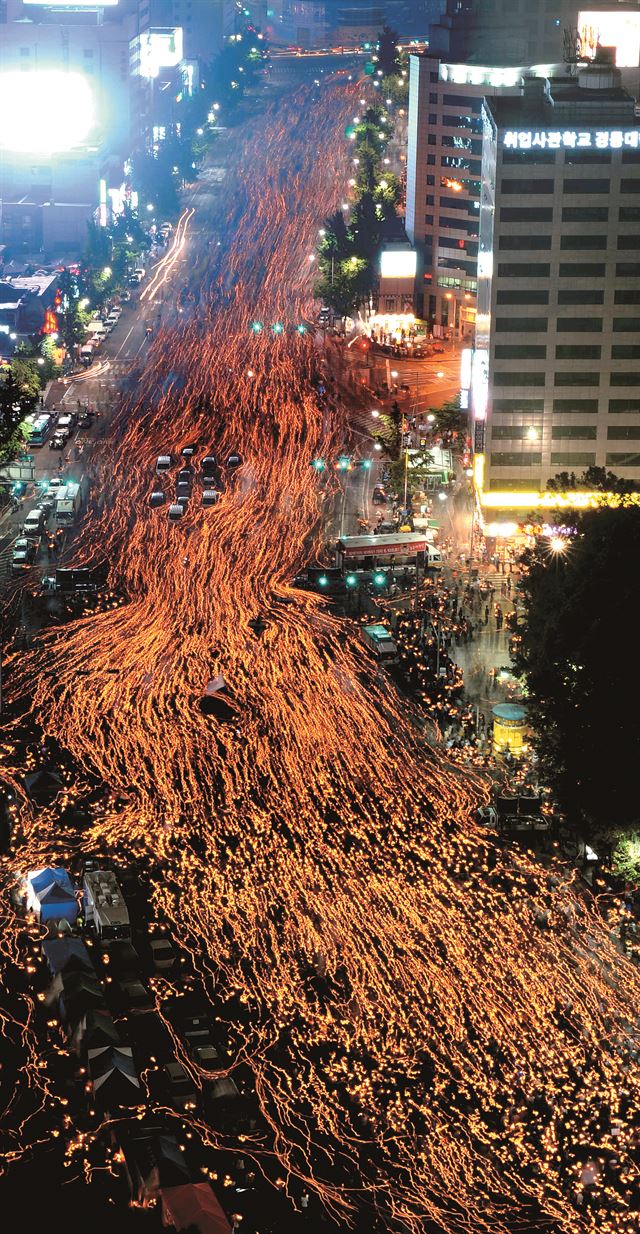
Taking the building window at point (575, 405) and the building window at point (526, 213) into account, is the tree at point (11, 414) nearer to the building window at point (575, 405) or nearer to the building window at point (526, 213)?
the building window at point (526, 213)

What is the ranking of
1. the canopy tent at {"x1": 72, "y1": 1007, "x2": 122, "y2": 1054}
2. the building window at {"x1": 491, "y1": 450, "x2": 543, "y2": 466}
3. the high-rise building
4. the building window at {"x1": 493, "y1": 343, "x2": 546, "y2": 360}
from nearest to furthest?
the canopy tent at {"x1": 72, "y1": 1007, "x2": 122, "y2": 1054} < the building window at {"x1": 493, "y1": 343, "x2": 546, "y2": 360} < the building window at {"x1": 491, "y1": 450, "x2": 543, "y2": 466} < the high-rise building

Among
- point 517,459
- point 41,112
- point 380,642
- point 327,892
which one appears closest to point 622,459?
point 517,459

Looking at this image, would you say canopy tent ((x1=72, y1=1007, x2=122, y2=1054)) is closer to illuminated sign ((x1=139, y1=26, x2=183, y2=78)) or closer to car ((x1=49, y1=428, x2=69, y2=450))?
car ((x1=49, y1=428, x2=69, y2=450))

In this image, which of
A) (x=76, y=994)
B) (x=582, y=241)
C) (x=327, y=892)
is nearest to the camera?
(x=76, y=994)

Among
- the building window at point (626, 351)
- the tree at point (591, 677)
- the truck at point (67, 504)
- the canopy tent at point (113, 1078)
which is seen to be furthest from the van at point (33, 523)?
the canopy tent at point (113, 1078)

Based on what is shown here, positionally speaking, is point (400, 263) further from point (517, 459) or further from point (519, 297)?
point (517, 459)

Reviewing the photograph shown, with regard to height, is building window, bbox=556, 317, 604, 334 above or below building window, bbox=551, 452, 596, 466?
above

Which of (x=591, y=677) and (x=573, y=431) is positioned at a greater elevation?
(x=591, y=677)

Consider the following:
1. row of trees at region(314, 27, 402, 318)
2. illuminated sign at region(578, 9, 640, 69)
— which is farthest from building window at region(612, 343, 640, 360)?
row of trees at region(314, 27, 402, 318)
